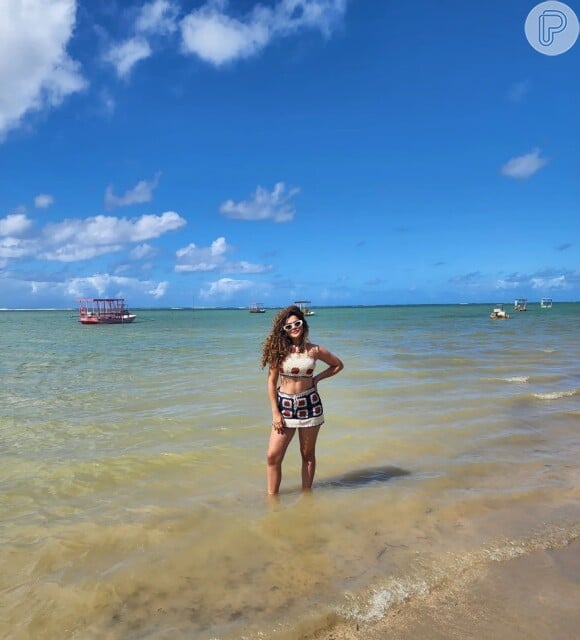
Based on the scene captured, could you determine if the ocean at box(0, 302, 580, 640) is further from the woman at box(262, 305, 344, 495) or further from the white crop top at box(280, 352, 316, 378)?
the white crop top at box(280, 352, 316, 378)

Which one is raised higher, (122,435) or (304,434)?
(304,434)

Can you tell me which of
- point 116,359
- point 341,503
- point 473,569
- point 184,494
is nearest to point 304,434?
point 341,503

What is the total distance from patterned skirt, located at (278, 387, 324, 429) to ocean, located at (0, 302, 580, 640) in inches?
35.5

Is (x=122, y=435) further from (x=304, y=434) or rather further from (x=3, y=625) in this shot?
(x=3, y=625)

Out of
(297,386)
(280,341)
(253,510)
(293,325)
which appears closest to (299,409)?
(297,386)

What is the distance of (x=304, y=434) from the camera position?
4.98 meters

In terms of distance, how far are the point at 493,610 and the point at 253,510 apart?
2.49 meters

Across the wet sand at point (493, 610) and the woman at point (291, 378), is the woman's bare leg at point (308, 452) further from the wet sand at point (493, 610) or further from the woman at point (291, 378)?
the wet sand at point (493, 610)

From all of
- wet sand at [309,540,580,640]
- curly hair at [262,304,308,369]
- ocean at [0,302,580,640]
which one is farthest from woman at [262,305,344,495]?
wet sand at [309,540,580,640]

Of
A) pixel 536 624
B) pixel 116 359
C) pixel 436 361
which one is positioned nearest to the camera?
pixel 536 624

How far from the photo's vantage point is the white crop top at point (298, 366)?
4.83m

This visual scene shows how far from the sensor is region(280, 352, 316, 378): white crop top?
A: 15.8ft

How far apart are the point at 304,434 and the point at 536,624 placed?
8.56ft

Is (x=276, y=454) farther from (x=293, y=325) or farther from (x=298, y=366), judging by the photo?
(x=293, y=325)
